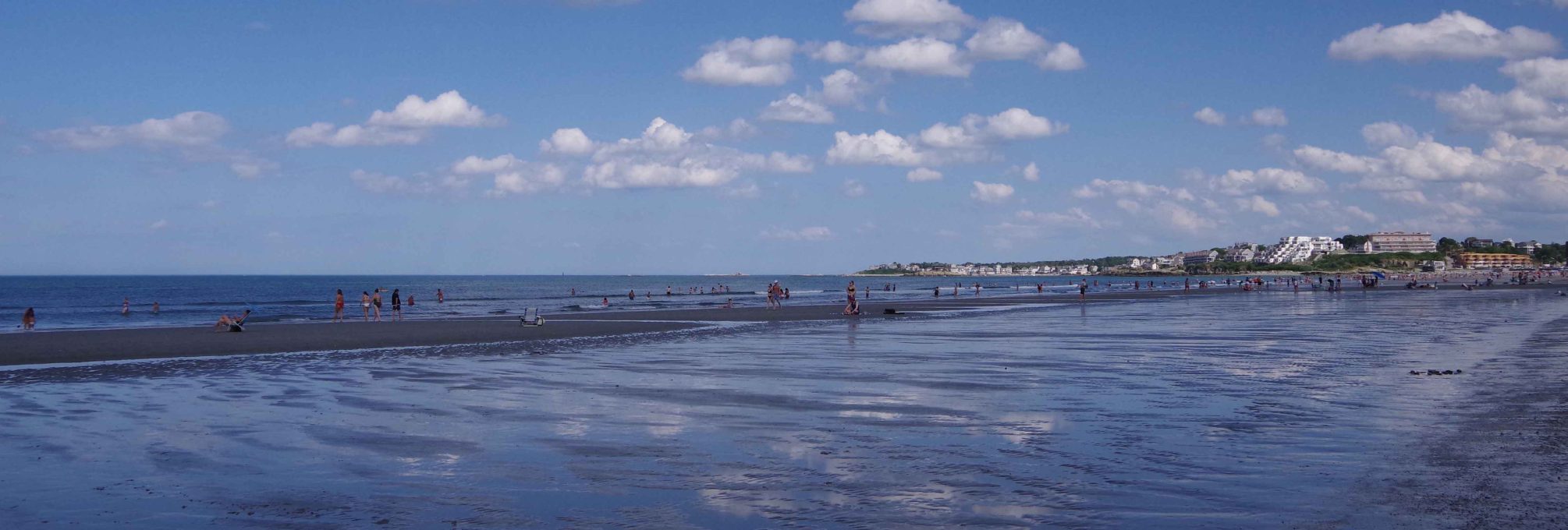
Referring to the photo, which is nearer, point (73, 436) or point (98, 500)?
point (98, 500)

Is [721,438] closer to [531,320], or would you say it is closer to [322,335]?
[322,335]

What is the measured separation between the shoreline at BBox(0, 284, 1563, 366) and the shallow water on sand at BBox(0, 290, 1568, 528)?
5031 millimetres

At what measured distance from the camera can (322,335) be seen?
35531mm

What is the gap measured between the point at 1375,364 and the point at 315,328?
3404 centimetres

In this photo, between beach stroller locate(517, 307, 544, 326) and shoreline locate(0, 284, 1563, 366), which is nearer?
shoreline locate(0, 284, 1563, 366)

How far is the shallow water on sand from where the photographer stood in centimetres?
831

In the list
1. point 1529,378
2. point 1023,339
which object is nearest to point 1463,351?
point 1529,378

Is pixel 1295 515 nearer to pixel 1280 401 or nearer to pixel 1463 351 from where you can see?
pixel 1280 401

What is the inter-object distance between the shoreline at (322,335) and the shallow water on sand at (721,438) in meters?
5.03

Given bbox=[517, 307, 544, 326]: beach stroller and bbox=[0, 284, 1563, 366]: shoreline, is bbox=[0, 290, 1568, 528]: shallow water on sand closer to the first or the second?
bbox=[0, 284, 1563, 366]: shoreline

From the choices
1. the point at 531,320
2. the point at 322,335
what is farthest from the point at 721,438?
the point at 531,320

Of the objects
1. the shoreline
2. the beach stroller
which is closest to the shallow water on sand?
the shoreline

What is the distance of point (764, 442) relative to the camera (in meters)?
11.5

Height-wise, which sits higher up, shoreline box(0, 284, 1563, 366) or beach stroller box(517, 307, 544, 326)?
beach stroller box(517, 307, 544, 326)
